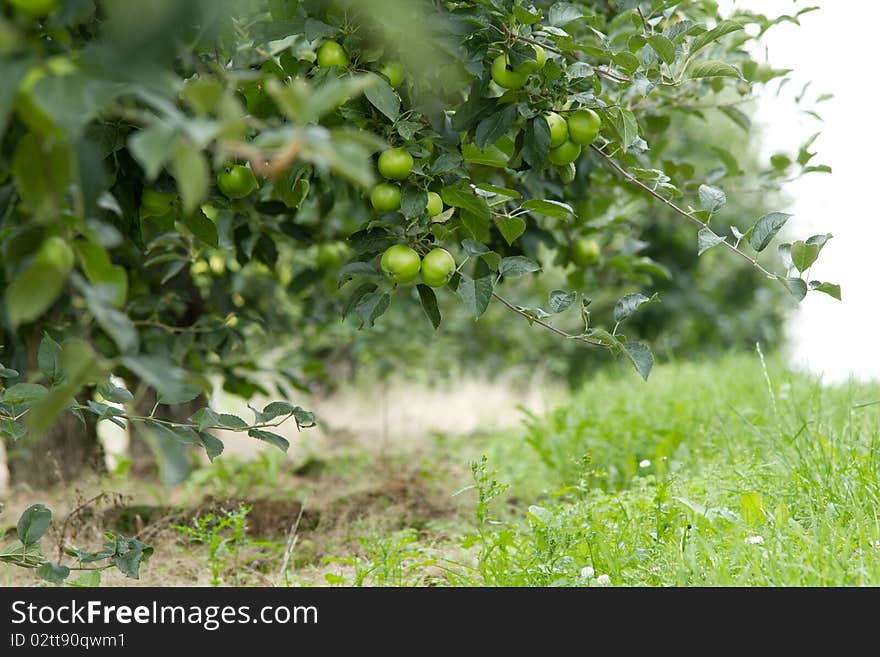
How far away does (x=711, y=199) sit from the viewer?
1.81 m

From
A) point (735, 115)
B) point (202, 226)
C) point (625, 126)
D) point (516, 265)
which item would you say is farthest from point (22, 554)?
point (735, 115)

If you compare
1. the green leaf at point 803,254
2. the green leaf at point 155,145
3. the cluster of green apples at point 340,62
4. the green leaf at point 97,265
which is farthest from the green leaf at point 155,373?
the green leaf at point 803,254

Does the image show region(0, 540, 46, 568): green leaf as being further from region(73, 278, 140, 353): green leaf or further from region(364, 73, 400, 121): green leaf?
region(364, 73, 400, 121): green leaf

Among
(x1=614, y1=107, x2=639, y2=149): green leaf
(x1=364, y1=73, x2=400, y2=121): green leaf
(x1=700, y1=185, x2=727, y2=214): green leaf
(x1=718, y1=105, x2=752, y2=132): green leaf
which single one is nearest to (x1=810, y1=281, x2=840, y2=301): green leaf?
(x1=700, y1=185, x2=727, y2=214): green leaf

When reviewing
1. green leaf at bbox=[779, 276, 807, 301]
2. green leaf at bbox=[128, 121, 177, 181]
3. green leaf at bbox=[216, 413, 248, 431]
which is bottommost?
green leaf at bbox=[216, 413, 248, 431]

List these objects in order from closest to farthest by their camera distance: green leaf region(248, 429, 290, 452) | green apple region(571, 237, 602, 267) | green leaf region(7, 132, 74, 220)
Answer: green leaf region(7, 132, 74, 220), green leaf region(248, 429, 290, 452), green apple region(571, 237, 602, 267)

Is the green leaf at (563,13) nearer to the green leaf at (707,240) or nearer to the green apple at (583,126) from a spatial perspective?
the green apple at (583,126)

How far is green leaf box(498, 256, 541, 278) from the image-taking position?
1.82 meters

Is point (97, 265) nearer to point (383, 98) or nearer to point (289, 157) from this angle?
point (289, 157)

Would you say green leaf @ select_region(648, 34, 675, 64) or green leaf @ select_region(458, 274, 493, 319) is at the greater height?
green leaf @ select_region(648, 34, 675, 64)

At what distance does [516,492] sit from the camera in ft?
11.2

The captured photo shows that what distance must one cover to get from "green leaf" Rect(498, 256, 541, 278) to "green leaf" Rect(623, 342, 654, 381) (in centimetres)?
27

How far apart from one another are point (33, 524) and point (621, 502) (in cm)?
151

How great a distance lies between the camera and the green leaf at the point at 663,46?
1.72m
